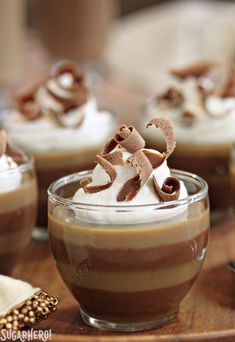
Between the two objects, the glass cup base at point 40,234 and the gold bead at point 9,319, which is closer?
the gold bead at point 9,319

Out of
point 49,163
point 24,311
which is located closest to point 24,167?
point 49,163

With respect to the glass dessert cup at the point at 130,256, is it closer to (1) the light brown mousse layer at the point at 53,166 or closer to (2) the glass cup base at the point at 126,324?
(2) the glass cup base at the point at 126,324

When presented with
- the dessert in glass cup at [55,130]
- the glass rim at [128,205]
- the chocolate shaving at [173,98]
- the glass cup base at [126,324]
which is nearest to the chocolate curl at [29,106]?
the dessert in glass cup at [55,130]

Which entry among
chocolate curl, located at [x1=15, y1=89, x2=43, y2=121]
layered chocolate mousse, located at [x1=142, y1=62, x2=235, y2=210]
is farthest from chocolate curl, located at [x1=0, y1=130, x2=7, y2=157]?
layered chocolate mousse, located at [x1=142, y1=62, x2=235, y2=210]

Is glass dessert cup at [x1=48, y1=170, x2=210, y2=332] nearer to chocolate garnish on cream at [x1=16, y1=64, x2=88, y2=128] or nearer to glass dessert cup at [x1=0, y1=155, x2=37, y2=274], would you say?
glass dessert cup at [x1=0, y1=155, x2=37, y2=274]

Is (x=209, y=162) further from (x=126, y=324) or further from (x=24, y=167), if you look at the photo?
(x=126, y=324)

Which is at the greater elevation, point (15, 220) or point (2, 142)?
point (2, 142)

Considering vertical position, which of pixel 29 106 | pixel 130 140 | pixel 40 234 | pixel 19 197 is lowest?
pixel 40 234
